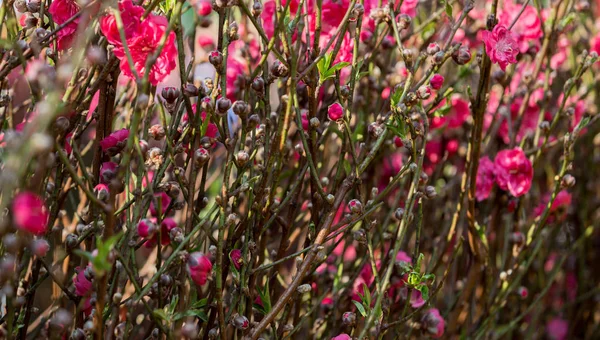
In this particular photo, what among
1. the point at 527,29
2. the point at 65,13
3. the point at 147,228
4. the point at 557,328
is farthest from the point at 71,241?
the point at 557,328

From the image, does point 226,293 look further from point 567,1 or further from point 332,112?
point 567,1

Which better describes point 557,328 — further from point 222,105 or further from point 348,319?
point 222,105

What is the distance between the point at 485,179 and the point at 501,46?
364 millimetres

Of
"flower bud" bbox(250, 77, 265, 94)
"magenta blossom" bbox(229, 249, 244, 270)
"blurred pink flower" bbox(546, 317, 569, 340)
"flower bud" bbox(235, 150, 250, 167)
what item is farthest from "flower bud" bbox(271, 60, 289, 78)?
"blurred pink flower" bbox(546, 317, 569, 340)

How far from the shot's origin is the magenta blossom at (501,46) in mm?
972

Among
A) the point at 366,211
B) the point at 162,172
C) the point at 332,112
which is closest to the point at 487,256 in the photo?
the point at 366,211

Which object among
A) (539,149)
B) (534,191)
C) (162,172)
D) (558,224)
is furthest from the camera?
(534,191)

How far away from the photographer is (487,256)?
4.05 ft

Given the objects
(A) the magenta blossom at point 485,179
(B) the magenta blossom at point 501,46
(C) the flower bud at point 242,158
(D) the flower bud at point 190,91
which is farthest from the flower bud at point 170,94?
(A) the magenta blossom at point 485,179

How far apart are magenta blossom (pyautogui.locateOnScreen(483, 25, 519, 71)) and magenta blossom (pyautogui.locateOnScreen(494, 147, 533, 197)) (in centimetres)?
30

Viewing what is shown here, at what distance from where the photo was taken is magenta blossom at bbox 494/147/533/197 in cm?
122

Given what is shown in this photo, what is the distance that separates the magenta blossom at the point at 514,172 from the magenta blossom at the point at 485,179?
2 centimetres

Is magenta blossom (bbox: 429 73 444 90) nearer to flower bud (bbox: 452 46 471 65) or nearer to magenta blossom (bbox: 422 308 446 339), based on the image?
flower bud (bbox: 452 46 471 65)

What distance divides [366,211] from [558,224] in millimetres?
831
